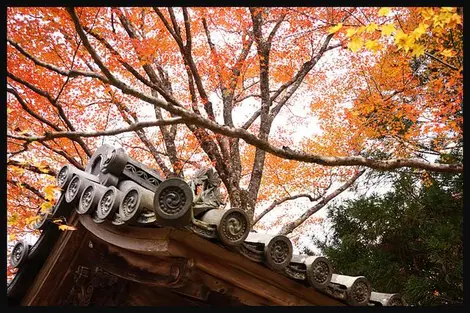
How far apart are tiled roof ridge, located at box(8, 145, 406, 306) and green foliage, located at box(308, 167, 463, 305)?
15.1ft

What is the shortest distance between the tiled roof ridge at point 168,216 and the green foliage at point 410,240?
461 centimetres

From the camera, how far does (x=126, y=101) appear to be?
1288 centimetres

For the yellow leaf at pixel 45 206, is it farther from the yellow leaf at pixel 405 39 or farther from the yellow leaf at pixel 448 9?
the yellow leaf at pixel 448 9

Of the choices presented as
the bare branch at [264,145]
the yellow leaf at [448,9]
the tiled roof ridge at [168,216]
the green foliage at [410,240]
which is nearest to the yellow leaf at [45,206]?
the tiled roof ridge at [168,216]

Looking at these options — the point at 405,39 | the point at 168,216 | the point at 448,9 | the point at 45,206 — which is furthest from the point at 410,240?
the point at 45,206

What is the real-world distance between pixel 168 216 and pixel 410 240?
9066 mm

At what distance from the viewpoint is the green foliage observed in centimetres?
1020

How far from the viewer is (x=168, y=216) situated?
4281 millimetres

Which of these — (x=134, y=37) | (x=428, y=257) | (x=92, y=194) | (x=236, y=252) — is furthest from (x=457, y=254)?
(x=134, y=37)

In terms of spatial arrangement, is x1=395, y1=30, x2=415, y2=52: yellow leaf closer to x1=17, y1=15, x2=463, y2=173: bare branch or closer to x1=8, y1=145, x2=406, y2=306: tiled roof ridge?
x1=17, y1=15, x2=463, y2=173: bare branch


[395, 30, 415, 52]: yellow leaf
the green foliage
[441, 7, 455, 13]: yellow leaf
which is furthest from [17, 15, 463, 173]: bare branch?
the green foliage

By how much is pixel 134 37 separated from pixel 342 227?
7974mm

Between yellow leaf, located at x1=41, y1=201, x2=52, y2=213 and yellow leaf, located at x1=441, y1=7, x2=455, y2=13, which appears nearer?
yellow leaf, located at x1=441, y1=7, x2=455, y2=13
